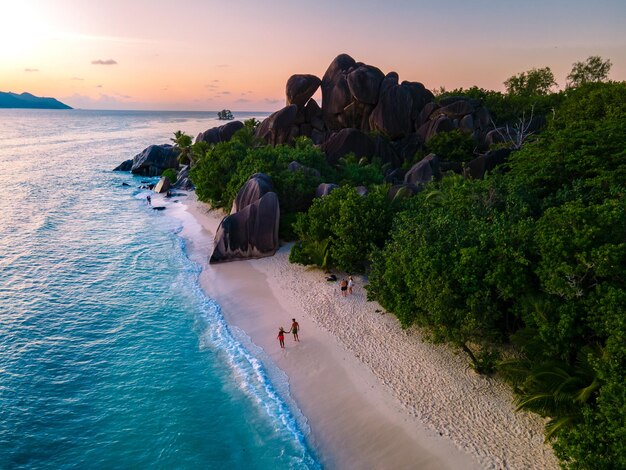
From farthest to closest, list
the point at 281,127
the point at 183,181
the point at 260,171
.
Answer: the point at 183,181, the point at 281,127, the point at 260,171

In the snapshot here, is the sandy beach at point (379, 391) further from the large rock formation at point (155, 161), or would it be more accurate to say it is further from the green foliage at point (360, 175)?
the large rock formation at point (155, 161)

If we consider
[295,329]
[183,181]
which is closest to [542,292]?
[295,329]

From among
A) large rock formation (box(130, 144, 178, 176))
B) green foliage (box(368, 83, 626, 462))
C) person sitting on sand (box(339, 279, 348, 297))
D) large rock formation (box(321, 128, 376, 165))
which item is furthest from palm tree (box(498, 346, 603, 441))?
large rock formation (box(130, 144, 178, 176))

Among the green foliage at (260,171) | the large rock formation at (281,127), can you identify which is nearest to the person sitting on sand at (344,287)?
the green foliage at (260,171)

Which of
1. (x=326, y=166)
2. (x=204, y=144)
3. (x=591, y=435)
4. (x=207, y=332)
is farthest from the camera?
(x=204, y=144)

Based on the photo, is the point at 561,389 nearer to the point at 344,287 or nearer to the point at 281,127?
the point at 344,287

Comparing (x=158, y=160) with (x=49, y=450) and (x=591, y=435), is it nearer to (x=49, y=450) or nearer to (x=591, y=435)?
(x=49, y=450)

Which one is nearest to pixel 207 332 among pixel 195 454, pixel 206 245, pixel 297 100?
pixel 195 454
